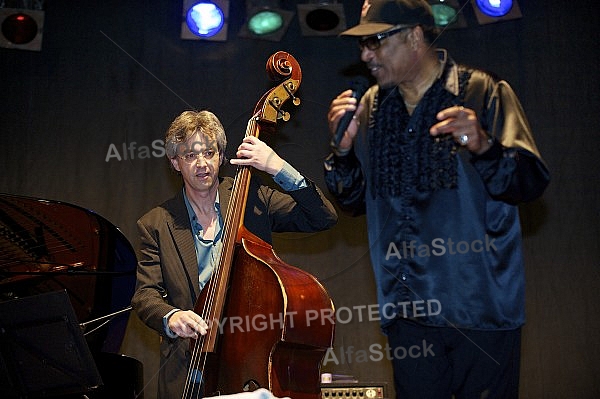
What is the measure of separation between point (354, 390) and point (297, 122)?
1.54 meters

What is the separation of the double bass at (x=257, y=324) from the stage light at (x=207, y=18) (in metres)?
1.89

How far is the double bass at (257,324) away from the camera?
221cm

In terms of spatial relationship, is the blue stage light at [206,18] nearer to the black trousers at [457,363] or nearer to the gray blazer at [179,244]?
the gray blazer at [179,244]

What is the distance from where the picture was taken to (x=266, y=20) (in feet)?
13.4

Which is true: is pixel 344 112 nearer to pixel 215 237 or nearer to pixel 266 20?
pixel 215 237

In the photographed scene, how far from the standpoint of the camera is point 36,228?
312 centimetres

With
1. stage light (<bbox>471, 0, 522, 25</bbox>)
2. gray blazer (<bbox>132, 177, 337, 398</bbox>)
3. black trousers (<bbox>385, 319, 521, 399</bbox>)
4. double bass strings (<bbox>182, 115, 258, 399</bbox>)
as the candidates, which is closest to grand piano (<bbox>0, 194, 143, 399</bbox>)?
gray blazer (<bbox>132, 177, 337, 398</bbox>)

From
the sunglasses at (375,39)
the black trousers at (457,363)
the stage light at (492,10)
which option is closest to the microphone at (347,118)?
the sunglasses at (375,39)

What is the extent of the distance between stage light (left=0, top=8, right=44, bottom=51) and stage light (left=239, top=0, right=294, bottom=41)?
1112 millimetres

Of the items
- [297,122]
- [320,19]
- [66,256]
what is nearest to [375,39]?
[297,122]

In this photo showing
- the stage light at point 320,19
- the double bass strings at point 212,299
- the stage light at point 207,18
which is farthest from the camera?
the stage light at point 207,18

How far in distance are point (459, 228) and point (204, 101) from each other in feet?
7.65

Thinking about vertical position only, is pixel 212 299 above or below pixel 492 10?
→ below

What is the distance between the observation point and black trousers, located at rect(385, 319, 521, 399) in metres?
2.02
